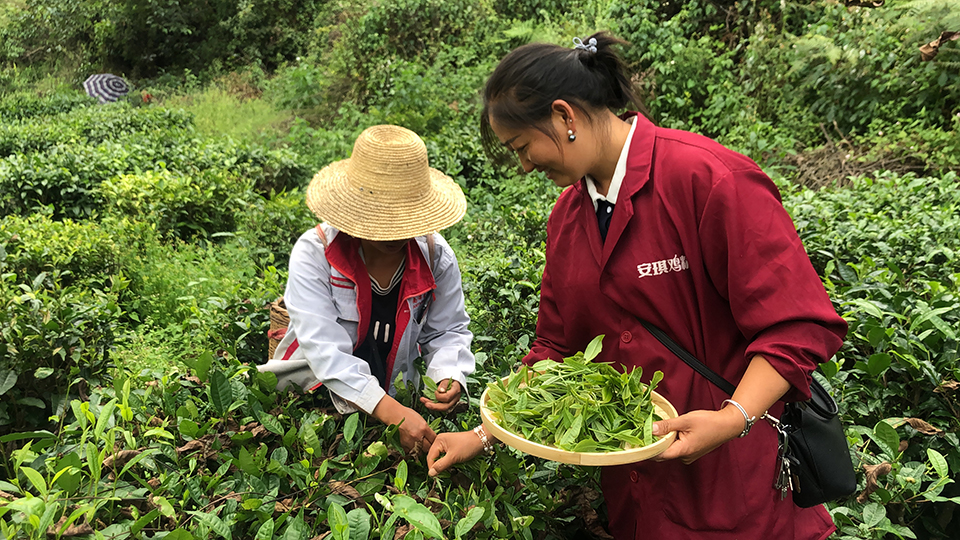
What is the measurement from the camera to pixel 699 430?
1331mm

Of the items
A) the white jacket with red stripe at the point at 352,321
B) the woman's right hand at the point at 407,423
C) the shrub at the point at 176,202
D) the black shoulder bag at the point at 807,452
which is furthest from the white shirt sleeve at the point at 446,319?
the shrub at the point at 176,202

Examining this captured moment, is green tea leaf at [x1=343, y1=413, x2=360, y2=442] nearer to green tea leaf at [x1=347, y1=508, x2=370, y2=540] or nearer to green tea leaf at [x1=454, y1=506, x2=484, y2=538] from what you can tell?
green tea leaf at [x1=347, y1=508, x2=370, y2=540]

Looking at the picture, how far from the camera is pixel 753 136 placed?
19.1 feet

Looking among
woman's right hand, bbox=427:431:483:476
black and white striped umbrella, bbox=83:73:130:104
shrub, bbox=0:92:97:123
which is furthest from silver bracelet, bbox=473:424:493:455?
black and white striped umbrella, bbox=83:73:130:104

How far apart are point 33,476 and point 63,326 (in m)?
1.58

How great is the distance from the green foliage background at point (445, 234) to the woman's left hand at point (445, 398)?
0.06 meters

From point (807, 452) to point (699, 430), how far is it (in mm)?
367

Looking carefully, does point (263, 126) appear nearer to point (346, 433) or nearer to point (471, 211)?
point (471, 211)

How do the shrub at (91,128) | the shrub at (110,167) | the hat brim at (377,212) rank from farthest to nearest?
the shrub at (91,128), the shrub at (110,167), the hat brim at (377,212)

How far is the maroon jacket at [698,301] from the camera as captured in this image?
1315 mm

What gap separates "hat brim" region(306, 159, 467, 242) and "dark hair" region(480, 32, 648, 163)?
550 millimetres

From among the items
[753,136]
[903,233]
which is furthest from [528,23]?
[903,233]

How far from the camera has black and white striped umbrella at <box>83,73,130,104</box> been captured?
1424 centimetres

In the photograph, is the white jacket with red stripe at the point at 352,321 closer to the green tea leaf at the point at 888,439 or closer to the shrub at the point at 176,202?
the green tea leaf at the point at 888,439
